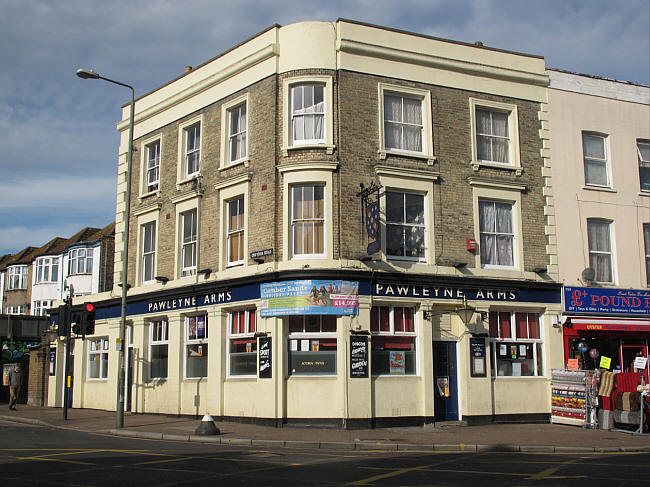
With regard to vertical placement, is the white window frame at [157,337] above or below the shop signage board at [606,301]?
below

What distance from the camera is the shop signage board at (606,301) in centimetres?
2134

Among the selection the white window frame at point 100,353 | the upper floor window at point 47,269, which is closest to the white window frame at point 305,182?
the white window frame at point 100,353

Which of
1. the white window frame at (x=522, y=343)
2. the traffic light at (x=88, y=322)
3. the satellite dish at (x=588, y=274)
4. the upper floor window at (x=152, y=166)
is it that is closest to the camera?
the white window frame at (x=522, y=343)

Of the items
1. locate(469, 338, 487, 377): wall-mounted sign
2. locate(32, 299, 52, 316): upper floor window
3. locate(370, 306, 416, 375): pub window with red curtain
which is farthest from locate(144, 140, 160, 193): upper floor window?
locate(32, 299, 52, 316): upper floor window

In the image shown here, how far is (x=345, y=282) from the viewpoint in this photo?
1839 cm

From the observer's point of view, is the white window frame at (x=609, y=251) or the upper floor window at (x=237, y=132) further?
the white window frame at (x=609, y=251)

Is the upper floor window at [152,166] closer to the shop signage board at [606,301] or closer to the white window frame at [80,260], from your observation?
the shop signage board at [606,301]

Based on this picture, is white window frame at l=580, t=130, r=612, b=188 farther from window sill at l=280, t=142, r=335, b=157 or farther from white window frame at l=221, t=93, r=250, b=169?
white window frame at l=221, t=93, r=250, b=169

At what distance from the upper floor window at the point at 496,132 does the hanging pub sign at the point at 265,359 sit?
8649mm

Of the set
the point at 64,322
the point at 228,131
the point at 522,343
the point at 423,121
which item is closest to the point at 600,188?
the point at 522,343

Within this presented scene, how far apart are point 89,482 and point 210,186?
44.2 feet

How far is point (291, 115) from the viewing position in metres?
19.7

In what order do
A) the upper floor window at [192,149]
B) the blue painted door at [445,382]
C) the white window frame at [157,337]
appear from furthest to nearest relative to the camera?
the white window frame at [157,337] < the upper floor window at [192,149] < the blue painted door at [445,382]

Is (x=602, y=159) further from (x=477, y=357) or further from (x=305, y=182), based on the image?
(x=305, y=182)
